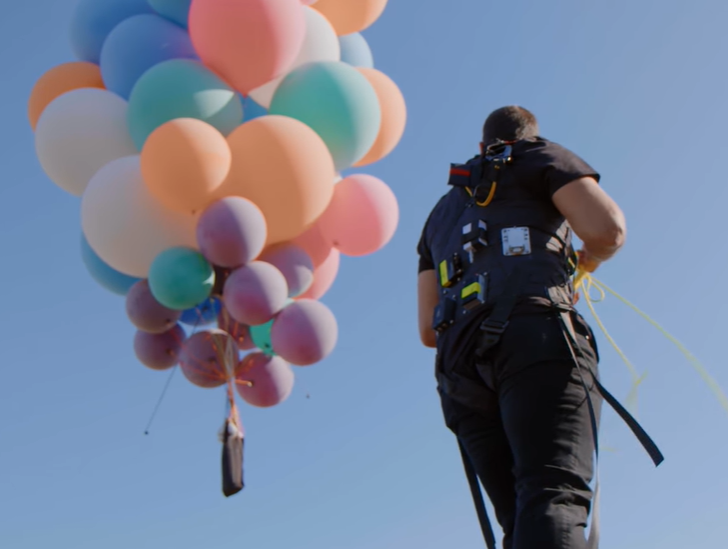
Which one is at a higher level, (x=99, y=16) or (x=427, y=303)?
(x=99, y=16)

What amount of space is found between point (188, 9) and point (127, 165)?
3.37ft

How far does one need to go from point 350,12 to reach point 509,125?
3.39 meters

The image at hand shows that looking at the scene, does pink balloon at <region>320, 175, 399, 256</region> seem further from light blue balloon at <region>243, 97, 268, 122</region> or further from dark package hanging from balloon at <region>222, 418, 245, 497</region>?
dark package hanging from balloon at <region>222, 418, 245, 497</region>

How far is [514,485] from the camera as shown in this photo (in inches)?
69.2

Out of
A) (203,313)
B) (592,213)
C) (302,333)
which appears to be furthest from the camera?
(203,313)

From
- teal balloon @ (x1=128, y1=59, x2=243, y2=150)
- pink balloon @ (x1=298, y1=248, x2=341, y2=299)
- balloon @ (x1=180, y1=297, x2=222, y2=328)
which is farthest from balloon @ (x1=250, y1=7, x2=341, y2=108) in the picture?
balloon @ (x1=180, y1=297, x2=222, y2=328)

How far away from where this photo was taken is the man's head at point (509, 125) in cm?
204

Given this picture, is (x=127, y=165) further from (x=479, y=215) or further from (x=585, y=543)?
(x=585, y=543)

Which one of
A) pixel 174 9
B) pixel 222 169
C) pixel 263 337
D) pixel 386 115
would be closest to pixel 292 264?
pixel 263 337

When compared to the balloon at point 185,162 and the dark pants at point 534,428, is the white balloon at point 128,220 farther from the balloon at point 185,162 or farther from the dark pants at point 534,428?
the dark pants at point 534,428

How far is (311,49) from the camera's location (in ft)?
15.8

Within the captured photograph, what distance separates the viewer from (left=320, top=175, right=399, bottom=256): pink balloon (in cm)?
487

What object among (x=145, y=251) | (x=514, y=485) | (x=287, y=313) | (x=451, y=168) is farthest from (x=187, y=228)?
(x=514, y=485)

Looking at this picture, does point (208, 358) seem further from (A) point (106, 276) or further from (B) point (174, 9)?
(B) point (174, 9)
